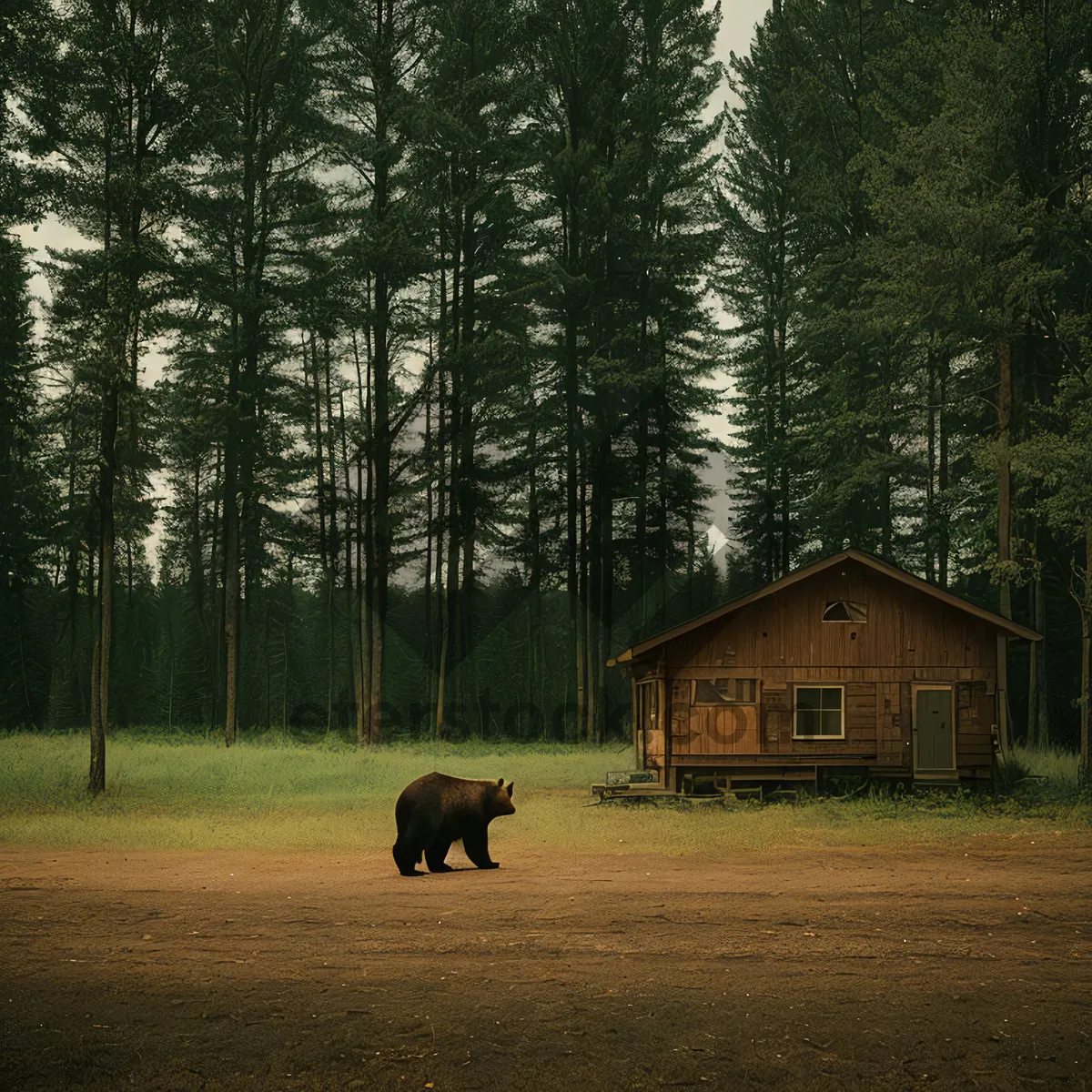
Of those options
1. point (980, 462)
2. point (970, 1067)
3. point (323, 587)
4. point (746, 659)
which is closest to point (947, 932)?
point (970, 1067)

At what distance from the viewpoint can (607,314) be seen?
146 feet

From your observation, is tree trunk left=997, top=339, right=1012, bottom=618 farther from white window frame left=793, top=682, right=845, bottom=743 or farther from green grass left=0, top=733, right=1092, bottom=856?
white window frame left=793, top=682, right=845, bottom=743

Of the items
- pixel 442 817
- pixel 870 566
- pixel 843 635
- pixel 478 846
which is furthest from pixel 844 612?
pixel 442 817

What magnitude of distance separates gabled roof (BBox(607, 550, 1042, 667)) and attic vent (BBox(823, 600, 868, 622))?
0.96 meters

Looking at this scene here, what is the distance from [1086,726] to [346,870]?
57.0ft

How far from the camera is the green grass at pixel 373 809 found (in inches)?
794

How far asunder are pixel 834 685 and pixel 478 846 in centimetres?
1307

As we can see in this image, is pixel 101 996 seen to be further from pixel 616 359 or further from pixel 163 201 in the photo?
pixel 616 359

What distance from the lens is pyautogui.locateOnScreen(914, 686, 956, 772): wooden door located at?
87.4 ft

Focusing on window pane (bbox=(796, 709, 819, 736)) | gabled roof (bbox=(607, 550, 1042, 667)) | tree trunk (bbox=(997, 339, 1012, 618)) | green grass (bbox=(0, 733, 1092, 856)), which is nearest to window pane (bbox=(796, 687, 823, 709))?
window pane (bbox=(796, 709, 819, 736))

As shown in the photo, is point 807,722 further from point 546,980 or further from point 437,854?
point 546,980

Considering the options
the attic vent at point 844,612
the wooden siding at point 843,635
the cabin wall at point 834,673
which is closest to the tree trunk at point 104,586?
the cabin wall at point 834,673

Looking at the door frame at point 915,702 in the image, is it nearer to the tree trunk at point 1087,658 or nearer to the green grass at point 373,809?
the green grass at point 373,809

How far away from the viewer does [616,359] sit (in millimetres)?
43125
